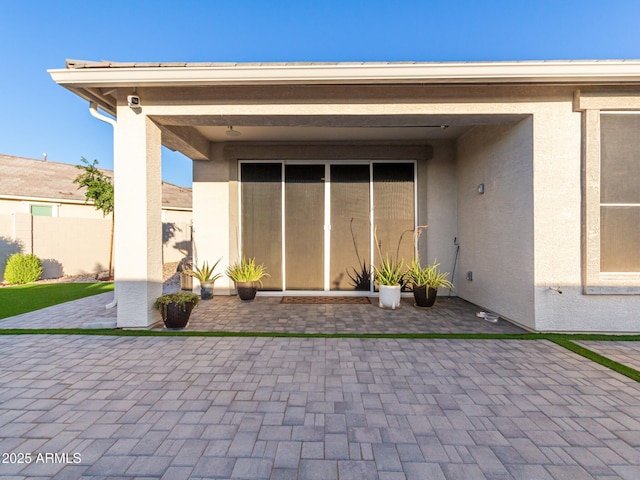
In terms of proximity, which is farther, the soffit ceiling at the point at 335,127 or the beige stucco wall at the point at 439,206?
the beige stucco wall at the point at 439,206

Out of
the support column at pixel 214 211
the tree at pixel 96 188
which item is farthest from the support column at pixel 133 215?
the tree at pixel 96 188

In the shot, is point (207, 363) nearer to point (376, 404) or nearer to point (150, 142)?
point (376, 404)

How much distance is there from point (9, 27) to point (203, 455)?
12.0m

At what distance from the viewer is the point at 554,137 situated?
3.81 m

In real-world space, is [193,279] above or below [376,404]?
above

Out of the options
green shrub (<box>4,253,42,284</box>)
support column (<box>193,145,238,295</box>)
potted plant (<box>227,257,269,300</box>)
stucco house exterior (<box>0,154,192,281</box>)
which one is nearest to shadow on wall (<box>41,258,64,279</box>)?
stucco house exterior (<box>0,154,192,281</box>)

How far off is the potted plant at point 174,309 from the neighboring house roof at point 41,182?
10803 millimetres

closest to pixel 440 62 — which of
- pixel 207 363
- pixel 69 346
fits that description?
pixel 207 363

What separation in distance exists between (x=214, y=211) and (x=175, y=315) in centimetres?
279

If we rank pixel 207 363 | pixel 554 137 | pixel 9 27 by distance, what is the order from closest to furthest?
pixel 207 363, pixel 554 137, pixel 9 27

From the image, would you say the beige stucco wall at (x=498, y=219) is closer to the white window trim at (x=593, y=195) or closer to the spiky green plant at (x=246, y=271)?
the white window trim at (x=593, y=195)

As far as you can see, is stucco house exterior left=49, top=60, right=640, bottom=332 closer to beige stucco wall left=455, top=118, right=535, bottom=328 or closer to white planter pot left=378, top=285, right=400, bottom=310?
beige stucco wall left=455, top=118, right=535, bottom=328

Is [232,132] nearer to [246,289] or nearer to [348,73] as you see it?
[348,73]

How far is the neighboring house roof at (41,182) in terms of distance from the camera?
36.4 ft
